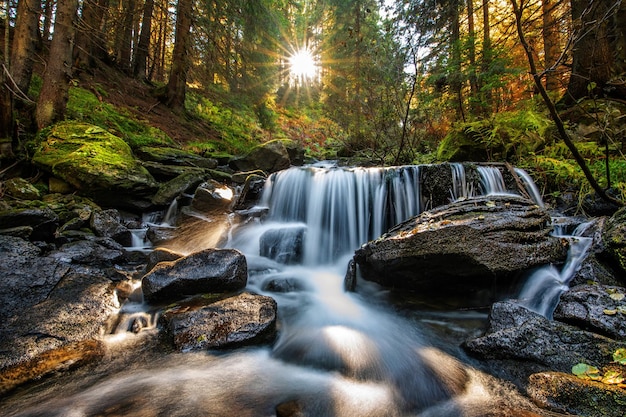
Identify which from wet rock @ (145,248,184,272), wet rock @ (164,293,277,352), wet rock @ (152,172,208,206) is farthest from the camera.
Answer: wet rock @ (152,172,208,206)

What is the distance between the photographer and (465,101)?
1001cm

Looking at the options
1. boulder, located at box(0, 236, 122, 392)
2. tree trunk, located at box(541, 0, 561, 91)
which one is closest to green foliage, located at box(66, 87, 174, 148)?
boulder, located at box(0, 236, 122, 392)

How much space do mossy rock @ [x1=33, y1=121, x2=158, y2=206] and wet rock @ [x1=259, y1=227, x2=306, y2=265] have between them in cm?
332

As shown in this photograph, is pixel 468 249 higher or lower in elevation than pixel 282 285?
higher

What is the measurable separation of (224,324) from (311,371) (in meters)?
0.99

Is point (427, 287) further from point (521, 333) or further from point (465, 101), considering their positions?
point (465, 101)

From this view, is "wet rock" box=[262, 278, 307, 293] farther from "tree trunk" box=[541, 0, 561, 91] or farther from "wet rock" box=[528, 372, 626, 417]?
"tree trunk" box=[541, 0, 561, 91]

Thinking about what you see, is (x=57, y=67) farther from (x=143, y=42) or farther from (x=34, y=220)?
(x=143, y=42)

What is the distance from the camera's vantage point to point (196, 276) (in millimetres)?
3912

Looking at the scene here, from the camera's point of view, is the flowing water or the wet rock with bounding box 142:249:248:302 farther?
the wet rock with bounding box 142:249:248:302

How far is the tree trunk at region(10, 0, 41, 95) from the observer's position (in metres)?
6.39

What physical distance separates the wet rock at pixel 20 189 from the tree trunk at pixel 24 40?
227cm

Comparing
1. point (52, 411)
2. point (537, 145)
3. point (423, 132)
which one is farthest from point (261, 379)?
point (423, 132)

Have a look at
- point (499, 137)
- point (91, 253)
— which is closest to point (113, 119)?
point (91, 253)
